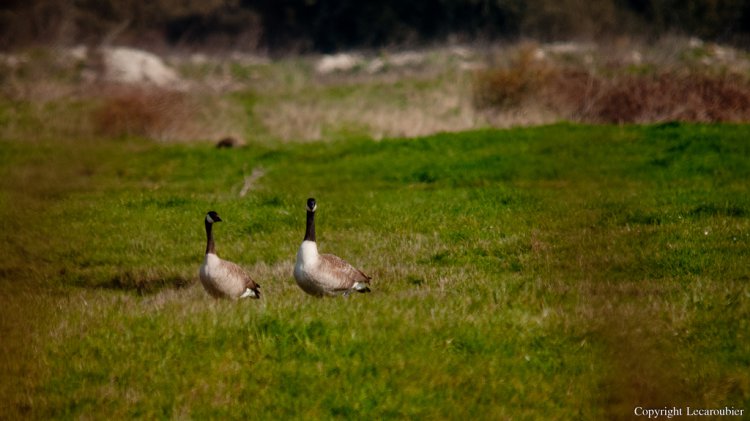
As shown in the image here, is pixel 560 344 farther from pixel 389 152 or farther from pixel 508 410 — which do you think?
pixel 389 152

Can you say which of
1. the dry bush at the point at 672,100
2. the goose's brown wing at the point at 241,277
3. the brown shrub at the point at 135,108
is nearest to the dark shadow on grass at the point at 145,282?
the brown shrub at the point at 135,108

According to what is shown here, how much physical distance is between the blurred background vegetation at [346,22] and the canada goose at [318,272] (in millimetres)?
2864

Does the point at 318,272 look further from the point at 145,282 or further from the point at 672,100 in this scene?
the point at 672,100

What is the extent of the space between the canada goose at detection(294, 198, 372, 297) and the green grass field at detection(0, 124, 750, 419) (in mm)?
250

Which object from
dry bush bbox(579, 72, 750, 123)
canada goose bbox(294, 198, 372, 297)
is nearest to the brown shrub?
canada goose bbox(294, 198, 372, 297)

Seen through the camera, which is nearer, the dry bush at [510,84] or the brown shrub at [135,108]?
the brown shrub at [135,108]

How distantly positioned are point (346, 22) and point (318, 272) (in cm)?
7397

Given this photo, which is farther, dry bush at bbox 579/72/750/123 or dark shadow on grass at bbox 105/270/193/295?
dry bush at bbox 579/72/750/123

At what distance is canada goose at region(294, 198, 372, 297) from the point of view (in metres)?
10.6

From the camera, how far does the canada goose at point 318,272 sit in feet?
34.8

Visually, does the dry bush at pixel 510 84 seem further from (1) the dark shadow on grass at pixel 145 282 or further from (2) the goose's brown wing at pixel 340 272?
(2) the goose's brown wing at pixel 340 272

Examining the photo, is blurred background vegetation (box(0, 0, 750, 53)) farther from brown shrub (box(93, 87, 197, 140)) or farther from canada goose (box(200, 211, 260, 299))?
canada goose (box(200, 211, 260, 299))

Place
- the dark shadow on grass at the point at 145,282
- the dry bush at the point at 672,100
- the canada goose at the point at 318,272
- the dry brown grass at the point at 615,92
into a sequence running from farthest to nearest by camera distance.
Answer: the dry brown grass at the point at 615,92, the dry bush at the point at 672,100, the dark shadow on grass at the point at 145,282, the canada goose at the point at 318,272

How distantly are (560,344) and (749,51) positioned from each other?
47.1 meters
